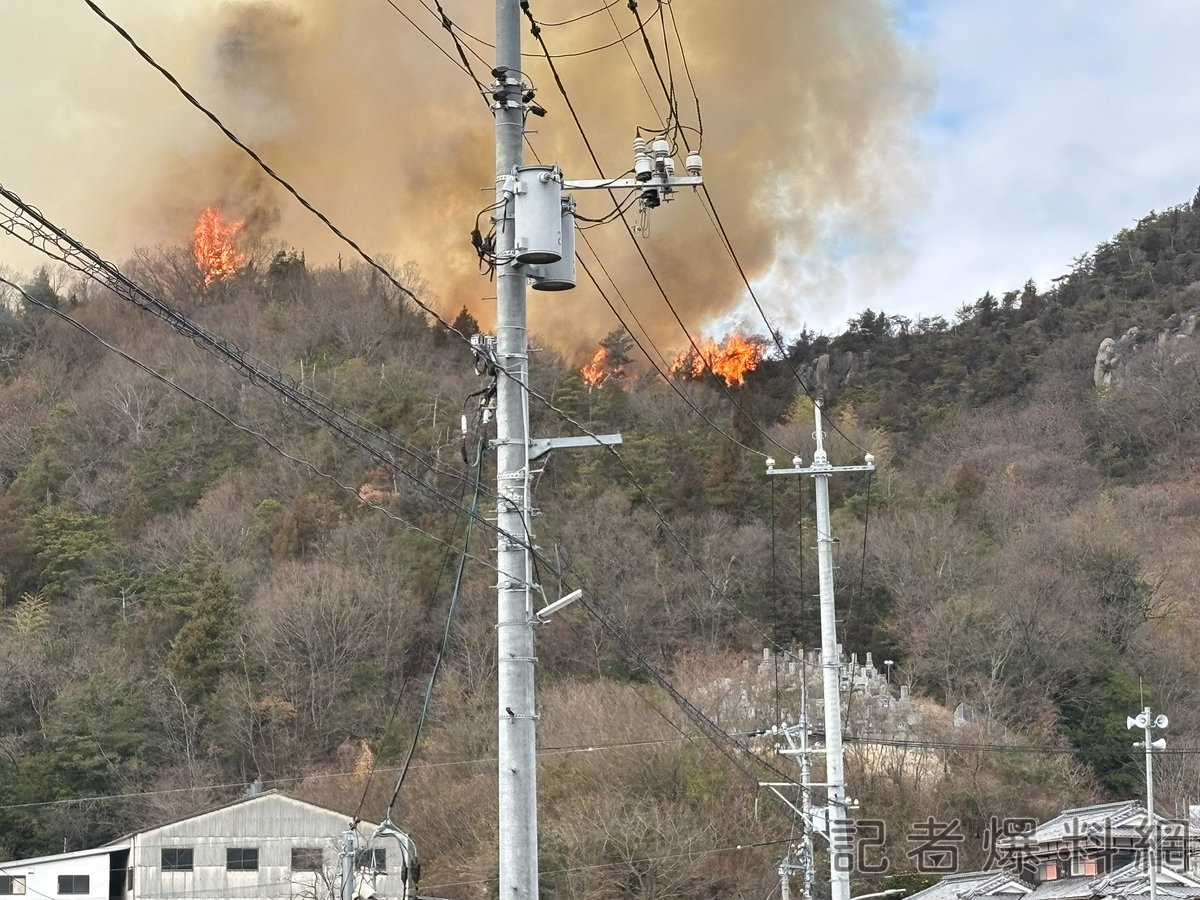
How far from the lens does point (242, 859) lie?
33.3m

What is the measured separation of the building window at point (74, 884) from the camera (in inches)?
1312

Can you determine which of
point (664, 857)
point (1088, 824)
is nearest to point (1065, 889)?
point (1088, 824)

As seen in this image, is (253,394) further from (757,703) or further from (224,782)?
(757,703)

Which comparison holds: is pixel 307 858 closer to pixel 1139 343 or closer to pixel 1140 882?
pixel 1140 882

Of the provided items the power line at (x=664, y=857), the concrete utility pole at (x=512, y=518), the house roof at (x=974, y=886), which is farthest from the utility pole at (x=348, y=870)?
the power line at (x=664, y=857)

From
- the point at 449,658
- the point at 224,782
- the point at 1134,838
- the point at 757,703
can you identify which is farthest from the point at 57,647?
the point at 1134,838

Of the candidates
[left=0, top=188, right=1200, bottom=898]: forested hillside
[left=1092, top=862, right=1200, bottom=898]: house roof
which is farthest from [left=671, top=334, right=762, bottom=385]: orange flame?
[left=1092, top=862, right=1200, bottom=898]: house roof

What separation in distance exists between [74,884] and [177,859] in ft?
7.33

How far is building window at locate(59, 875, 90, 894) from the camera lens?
3331cm

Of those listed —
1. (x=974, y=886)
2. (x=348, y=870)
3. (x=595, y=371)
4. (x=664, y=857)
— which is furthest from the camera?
(x=595, y=371)

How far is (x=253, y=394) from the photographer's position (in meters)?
56.8

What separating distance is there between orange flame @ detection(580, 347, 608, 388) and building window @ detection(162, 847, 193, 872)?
26.8 meters

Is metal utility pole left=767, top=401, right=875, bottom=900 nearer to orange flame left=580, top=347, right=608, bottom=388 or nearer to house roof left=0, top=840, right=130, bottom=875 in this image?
house roof left=0, top=840, right=130, bottom=875

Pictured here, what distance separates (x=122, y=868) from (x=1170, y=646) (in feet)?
88.3
